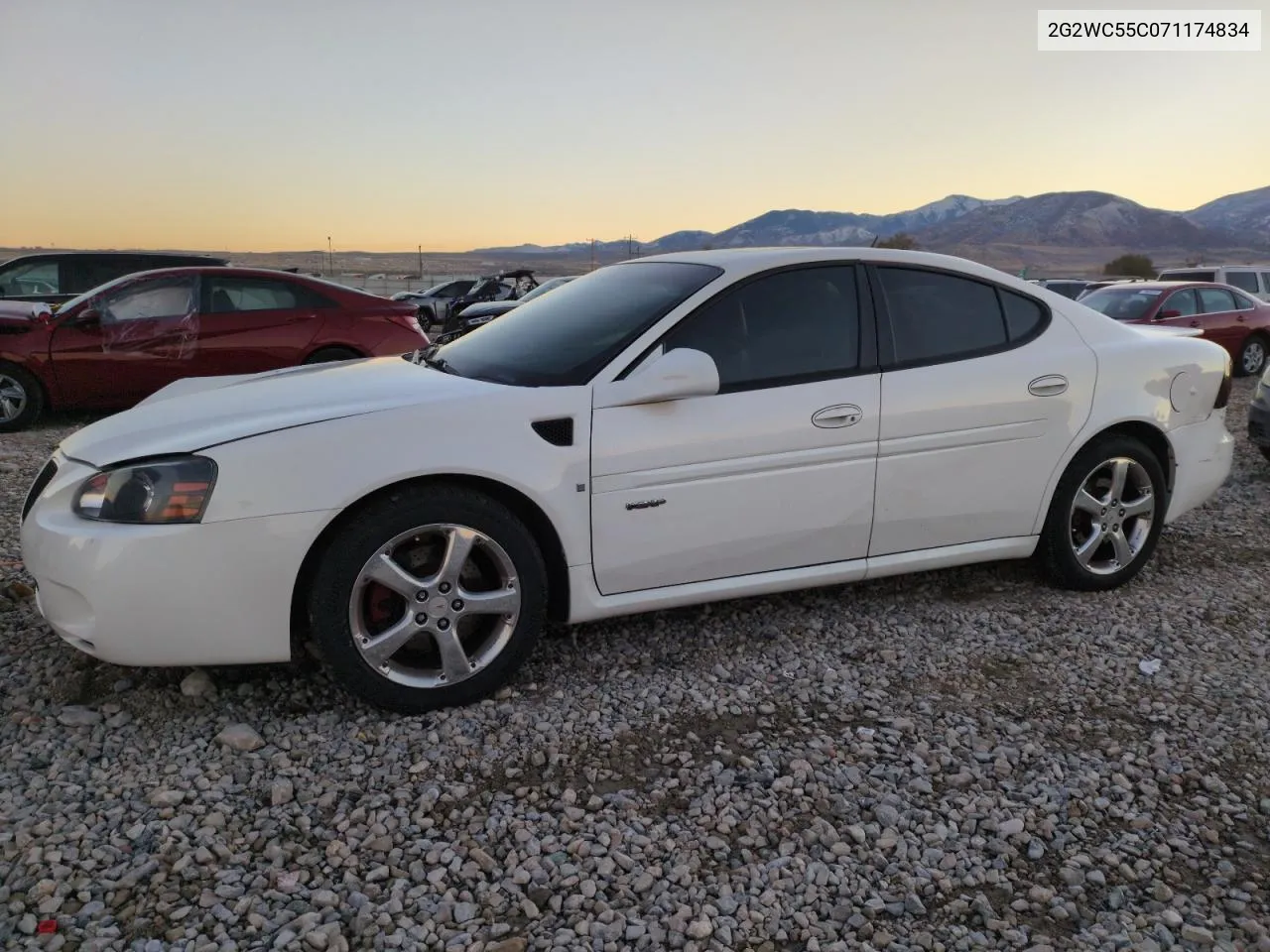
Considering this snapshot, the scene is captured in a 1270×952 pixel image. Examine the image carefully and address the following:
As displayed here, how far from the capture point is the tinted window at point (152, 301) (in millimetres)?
8102

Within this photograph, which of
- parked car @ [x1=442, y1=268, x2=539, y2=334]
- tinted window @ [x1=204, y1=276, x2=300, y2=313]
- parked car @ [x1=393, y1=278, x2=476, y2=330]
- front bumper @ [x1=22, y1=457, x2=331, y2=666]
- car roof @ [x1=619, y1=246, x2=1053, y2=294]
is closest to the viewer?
front bumper @ [x1=22, y1=457, x2=331, y2=666]

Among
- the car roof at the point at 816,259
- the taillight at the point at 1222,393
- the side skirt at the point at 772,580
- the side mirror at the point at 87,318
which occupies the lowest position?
the side skirt at the point at 772,580

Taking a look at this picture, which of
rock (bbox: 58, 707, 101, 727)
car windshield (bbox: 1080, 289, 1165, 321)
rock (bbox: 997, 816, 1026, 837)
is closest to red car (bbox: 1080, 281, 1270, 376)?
car windshield (bbox: 1080, 289, 1165, 321)

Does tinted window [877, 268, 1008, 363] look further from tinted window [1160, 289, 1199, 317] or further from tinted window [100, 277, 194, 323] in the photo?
tinted window [1160, 289, 1199, 317]

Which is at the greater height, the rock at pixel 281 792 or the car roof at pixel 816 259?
the car roof at pixel 816 259

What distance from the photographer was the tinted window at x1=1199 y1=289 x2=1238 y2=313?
13.0m

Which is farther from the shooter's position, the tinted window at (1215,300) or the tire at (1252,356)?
the tire at (1252,356)

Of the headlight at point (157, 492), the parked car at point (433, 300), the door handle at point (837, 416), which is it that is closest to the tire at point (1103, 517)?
the door handle at point (837, 416)

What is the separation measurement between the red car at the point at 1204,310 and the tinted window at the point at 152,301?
35.5 ft

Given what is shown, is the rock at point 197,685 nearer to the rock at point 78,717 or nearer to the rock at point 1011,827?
the rock at point 78,717

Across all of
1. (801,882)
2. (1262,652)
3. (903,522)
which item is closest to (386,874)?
(801,882)

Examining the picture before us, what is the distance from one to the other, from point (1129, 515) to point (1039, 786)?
200cm

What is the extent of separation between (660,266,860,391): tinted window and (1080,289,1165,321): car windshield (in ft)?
33.4

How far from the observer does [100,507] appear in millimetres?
2865
